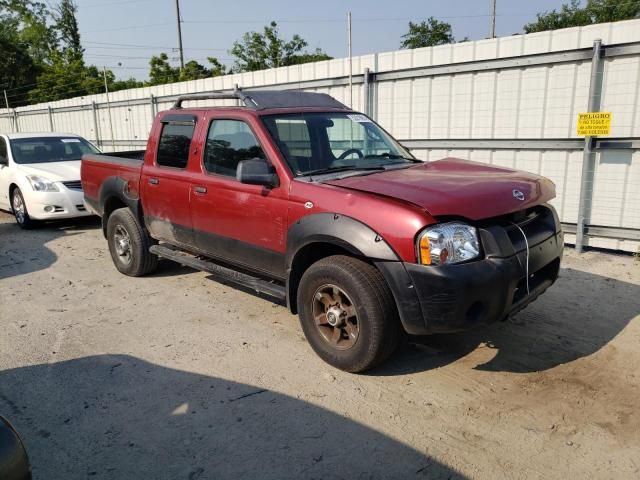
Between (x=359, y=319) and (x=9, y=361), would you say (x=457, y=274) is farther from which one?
(x=9, y=361)

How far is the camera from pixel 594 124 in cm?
666

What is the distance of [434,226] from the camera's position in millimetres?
3285

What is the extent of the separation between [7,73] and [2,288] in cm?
5115

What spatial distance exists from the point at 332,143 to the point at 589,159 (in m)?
4.10

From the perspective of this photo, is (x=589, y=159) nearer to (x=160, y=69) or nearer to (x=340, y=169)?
(x=340, y=169)

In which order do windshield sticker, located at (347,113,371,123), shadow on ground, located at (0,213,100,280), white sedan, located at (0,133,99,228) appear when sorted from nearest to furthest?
1. windshield sticker, located at (347,113,371,123)
2. shadow on ground, located at (0,213,100,280)
3. white sedan, located at (0,133,99,228)

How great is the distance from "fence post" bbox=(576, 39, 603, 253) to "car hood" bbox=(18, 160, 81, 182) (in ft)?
26.2

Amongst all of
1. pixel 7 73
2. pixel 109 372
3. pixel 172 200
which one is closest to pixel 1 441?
pixel 109 372

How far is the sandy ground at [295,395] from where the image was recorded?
2.91 meters

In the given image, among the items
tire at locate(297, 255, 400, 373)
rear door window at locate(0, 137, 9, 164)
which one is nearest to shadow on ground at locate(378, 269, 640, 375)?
tire at locate(297, 255, 400, 373)

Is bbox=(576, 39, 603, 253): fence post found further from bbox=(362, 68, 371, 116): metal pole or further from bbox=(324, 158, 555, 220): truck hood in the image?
bbox=(362, 68, 371, 116): metal pole

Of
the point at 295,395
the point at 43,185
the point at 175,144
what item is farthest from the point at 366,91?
the point at 295,395

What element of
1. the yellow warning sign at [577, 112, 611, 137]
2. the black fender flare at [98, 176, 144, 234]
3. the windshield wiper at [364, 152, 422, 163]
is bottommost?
the black fender flare at [98, 176, 144, 234]

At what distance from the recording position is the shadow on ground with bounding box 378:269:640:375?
4.03m
